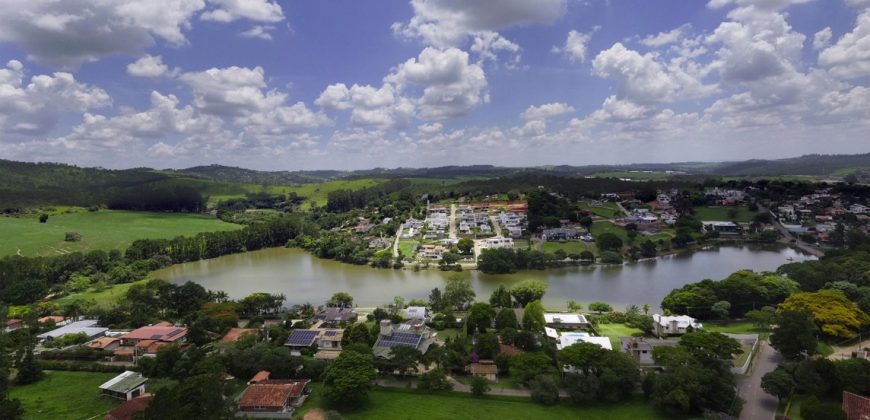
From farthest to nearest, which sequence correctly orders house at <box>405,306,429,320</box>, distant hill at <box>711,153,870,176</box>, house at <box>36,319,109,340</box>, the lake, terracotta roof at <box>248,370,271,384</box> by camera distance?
distant hill at <box>711,153,870,176</box> < the lake < house at <box>405,306,429,320</box> < house at <box>36,319,109,340</box> < terracotta roof at <box>248,370,271,384</box>

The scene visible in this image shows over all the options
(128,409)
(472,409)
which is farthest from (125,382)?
(472,409)

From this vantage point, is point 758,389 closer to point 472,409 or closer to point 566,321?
point 566,321

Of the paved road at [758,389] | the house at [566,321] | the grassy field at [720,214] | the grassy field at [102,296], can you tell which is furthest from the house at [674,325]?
the grassy field at [720,214]

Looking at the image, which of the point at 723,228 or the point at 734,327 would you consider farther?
the point at 723,228

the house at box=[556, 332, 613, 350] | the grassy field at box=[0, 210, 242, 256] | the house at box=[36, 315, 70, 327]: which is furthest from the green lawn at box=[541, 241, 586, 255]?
the grassy field at box=[0, 210, 242, 256]

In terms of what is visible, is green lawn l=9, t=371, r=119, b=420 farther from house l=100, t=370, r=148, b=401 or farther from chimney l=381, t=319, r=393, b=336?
chimney l=381, t=319, r=393, b=336

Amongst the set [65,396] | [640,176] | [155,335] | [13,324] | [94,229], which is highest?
[640,176]
